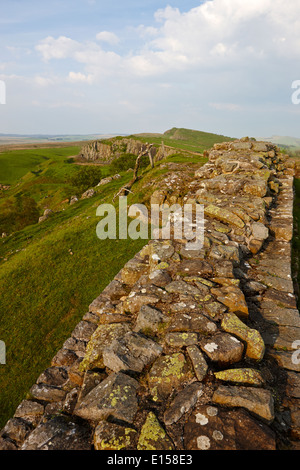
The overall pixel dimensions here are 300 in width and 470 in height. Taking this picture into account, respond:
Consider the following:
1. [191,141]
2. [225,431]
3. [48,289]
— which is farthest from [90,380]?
[191,141]

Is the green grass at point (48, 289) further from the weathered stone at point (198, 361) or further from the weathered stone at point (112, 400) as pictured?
the weathered stone at point (198, 361)

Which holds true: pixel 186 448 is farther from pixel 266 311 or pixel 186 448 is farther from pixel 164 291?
pixel 266 311

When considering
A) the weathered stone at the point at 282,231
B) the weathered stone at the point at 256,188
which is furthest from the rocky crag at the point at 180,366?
the weathered stone at the point at 256,188

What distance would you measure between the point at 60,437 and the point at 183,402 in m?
1.77

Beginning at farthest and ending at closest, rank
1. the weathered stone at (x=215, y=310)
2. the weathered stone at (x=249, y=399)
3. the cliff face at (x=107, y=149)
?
the cliff face at (x=107, y=149), the weathered stone at (x=215, y=310), the weathered stone at (x=249, y=399)

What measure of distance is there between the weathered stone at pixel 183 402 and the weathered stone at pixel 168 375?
17cm

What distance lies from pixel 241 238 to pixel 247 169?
745 cm

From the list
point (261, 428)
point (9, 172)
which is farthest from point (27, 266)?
point (9, 172)

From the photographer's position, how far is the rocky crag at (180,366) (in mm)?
3279

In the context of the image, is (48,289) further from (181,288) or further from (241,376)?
(241,376)

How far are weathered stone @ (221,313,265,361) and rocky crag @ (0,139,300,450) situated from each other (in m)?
0.02

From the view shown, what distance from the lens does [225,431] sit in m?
3.10

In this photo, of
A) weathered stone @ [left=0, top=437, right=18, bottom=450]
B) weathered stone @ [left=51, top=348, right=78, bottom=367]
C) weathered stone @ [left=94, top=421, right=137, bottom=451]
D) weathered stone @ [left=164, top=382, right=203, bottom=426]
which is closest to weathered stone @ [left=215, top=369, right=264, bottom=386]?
weathered stone @ [left=164, top=382, right=203, bottom=426]

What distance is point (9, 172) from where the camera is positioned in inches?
4355
